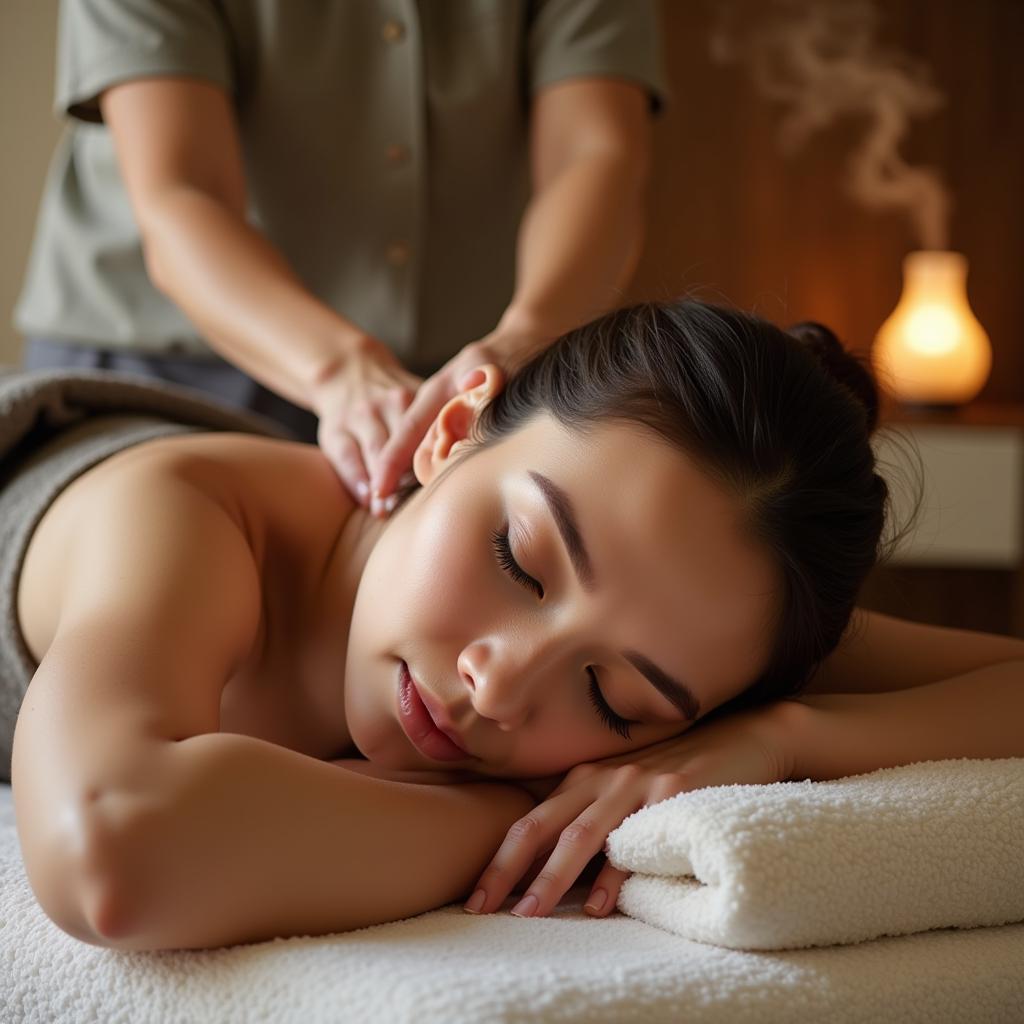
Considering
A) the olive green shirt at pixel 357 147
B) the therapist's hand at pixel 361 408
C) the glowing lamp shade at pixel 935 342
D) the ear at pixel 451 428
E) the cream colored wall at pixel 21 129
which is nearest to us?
the ear at pixel 451 428

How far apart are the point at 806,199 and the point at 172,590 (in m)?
3.75

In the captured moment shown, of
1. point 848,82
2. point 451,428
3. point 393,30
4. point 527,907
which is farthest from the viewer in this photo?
point 848,82

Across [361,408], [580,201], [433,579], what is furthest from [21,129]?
[433,579]

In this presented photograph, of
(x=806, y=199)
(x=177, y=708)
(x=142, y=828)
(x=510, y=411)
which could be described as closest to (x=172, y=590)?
A: (x=177, y=708)

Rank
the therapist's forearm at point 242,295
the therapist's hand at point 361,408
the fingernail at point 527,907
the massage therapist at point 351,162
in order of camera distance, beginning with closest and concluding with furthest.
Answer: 1. the fingernail at point 527,907
2. the therapist's hand at point 361,408
3. the therapist's forearm at point 242,295
4. the massage therapist at point 351,162

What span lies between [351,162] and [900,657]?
1086 millimetres

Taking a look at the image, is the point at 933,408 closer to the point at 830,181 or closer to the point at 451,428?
the point at 830,181

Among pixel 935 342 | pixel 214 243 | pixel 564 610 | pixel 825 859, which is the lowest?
pixel 935 342

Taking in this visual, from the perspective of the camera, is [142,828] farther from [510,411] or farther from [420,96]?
[420,96]

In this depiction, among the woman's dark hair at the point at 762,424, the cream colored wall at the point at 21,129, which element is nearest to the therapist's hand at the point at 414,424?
the woman's dark hair at the point at 762,424

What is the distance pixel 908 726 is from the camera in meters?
1.19

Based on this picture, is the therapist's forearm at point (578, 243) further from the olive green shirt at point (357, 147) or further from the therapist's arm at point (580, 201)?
the olive green shirt at point (357, 147)

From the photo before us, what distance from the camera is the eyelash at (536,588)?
1.08 m

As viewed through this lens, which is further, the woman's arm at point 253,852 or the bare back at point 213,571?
the bare back at point 213,571
